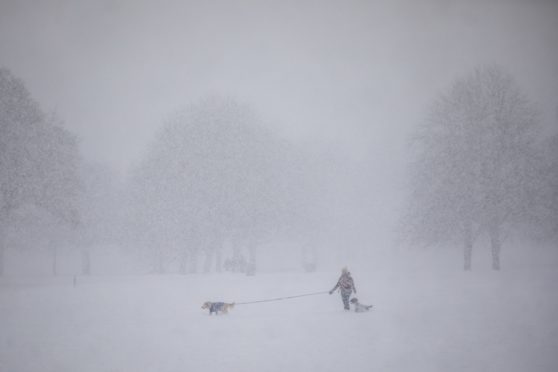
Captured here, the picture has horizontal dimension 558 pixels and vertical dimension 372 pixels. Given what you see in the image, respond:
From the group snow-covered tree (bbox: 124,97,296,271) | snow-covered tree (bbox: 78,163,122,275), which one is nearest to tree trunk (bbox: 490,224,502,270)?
snow-covered tree (bbox: 124,97,296,271)

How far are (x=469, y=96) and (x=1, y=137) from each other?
1444 inches

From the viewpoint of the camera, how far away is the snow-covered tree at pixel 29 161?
24391 mm

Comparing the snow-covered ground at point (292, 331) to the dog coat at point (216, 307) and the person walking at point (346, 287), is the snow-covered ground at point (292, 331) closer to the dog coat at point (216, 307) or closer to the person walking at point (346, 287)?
the dog coat at point (216, 307)

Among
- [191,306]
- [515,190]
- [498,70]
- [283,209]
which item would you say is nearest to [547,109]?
[498,70]

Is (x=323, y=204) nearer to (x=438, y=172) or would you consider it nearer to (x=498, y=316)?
(x=438, y=172)

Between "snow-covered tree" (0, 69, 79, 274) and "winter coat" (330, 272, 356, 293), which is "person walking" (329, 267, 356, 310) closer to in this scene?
"winter coat" (330, 272, 356, 293)

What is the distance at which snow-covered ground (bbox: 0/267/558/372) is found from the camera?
377 inches

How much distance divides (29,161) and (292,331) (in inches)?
969

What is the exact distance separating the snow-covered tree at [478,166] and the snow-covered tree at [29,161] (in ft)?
94.2

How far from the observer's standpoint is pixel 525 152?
82.4ft

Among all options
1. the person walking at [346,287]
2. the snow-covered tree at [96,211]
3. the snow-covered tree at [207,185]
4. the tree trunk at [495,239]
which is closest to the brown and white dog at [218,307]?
the person walking at [346,287]

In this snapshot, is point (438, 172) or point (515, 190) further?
point (438, 172)

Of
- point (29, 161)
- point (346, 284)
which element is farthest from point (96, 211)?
point (346, 284)

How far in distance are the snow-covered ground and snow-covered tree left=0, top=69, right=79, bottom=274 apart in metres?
7.12
